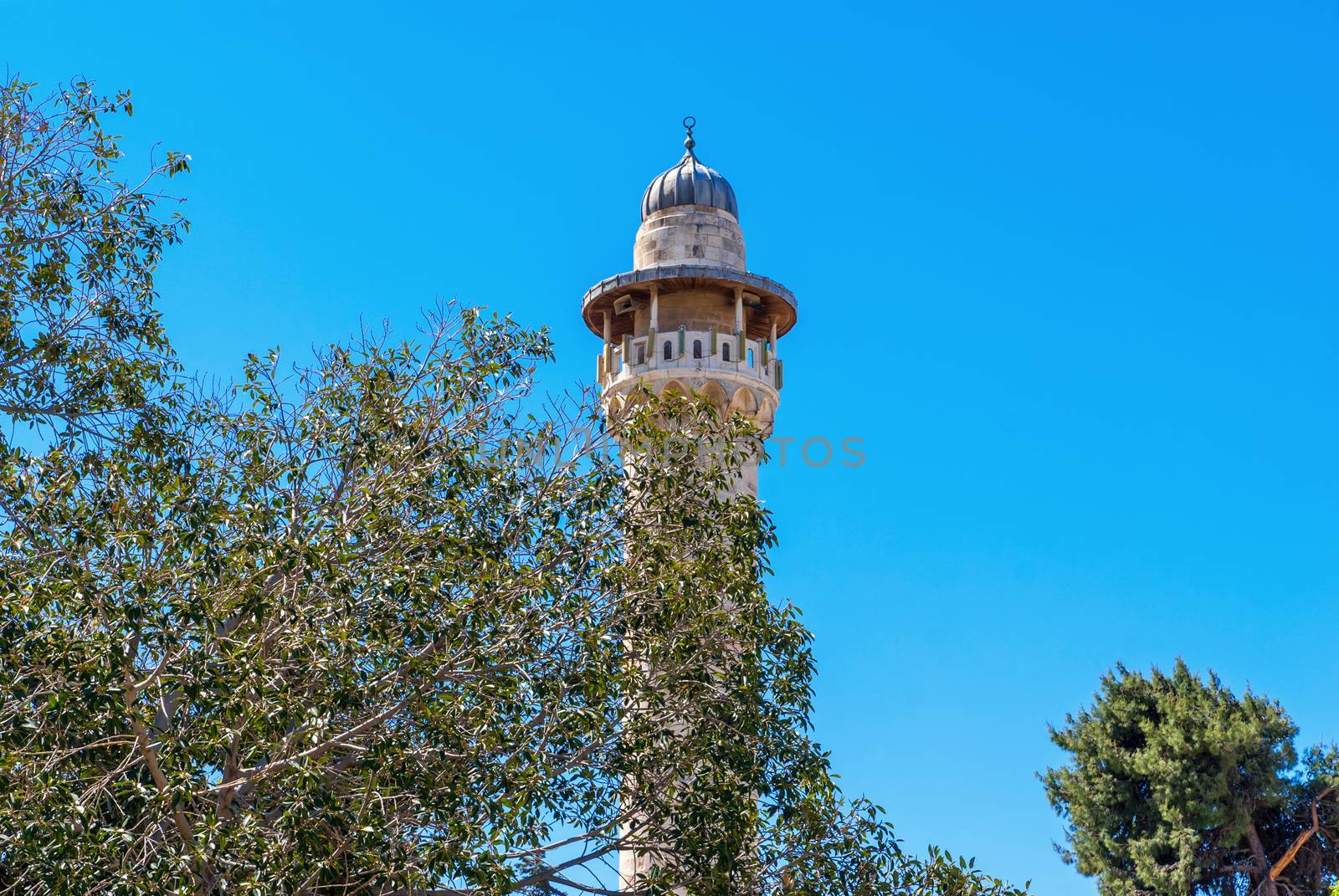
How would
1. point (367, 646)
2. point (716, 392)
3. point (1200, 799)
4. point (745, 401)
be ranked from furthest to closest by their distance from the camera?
point (1200, 799)
point (745, 401)
point (716, 392)
point (367, 646)

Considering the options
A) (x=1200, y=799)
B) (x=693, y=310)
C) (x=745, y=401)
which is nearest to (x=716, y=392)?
(x=745, y=401)

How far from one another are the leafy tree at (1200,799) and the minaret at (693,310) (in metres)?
10.4

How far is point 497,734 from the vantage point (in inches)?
509

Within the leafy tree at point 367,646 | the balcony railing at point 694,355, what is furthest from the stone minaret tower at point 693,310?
the leafy tree at point 367,646

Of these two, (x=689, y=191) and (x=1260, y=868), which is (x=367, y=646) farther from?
(x=1260, y=868)

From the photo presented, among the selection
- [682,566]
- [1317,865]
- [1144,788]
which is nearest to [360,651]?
[682,566]

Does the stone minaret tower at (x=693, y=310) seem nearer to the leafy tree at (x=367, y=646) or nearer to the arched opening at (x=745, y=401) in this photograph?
the arched opening at (x=745, y=401)

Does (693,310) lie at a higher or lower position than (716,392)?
higher

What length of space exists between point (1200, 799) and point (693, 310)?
1332 cm

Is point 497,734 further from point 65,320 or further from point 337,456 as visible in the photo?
point 65,320

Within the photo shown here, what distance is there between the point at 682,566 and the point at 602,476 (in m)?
1.17

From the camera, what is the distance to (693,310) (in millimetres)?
27453

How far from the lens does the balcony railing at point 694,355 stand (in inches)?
1049

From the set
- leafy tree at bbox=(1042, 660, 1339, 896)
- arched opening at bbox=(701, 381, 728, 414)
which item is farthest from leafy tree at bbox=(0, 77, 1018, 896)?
leafy tree at bbox=(1042, 660, 1339, 896)
